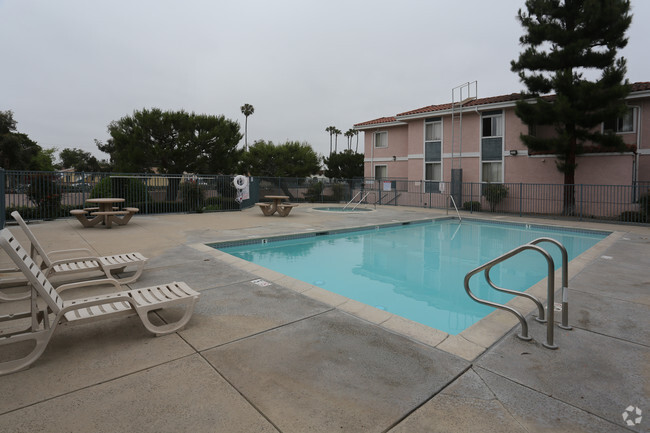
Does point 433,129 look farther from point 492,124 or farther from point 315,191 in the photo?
point 315,191

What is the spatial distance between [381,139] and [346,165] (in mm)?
15566

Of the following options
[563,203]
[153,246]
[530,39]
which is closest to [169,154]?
[153,246]

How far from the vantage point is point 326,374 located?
2.68 meters

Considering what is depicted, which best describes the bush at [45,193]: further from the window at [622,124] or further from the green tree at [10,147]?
the green tree at [10,147]

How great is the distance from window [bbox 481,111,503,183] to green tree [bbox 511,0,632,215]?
3.05 meters

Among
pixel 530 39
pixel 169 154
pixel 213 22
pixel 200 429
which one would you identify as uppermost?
pixel 213 22

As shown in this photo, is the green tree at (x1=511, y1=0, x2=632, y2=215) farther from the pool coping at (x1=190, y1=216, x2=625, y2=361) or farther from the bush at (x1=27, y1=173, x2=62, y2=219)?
the bush at (x1=27, y1=173, x2=62, y2=219)

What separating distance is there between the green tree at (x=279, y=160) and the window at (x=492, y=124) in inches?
594

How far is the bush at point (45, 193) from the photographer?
1267cm

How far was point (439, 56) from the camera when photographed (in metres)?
25.1

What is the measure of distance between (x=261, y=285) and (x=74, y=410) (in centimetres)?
286

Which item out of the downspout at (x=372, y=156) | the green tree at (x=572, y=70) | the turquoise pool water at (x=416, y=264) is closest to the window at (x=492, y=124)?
the green tree at (x=572, y=70)

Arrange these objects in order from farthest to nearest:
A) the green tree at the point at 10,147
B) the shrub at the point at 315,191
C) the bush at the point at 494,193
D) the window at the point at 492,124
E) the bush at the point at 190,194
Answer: the green tree at the point at 10,147 < the shrub at the point at 315,191 < the window at the point at 492,124 < the bush at the point at 494,193 < the bush at the point at 190,194

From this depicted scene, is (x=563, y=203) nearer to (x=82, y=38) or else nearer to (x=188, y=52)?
(x=188, y=52)
